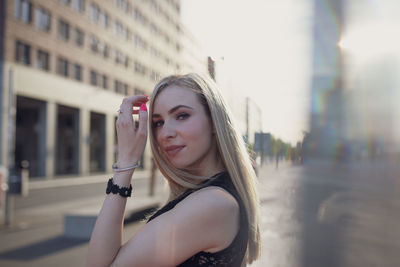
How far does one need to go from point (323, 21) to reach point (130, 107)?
2.28ft

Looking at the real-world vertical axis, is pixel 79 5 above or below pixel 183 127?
above

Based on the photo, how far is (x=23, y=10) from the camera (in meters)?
18.8

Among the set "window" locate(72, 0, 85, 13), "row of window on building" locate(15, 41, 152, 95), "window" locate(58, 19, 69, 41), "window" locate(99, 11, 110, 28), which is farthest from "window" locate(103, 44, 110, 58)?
"window" locate(99, 11, 110, 28)

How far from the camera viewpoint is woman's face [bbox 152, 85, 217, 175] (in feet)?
3.95

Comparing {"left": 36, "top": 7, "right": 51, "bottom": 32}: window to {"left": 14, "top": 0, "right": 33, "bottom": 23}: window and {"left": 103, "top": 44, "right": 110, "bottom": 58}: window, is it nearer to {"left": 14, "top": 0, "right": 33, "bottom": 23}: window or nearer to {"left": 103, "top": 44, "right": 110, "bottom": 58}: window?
{"left": 14, "top": 0, "right": 33, "bottom": 23}: window

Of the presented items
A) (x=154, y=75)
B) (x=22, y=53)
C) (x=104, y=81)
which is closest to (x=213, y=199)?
(x=154, y=75)

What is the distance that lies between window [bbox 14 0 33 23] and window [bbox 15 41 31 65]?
1363mm

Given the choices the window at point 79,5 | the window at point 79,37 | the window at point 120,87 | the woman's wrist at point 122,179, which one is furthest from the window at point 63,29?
the woman's wrist at point 122,179

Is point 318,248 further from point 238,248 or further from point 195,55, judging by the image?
point 195,55

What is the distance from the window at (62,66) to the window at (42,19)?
A: 209 cm

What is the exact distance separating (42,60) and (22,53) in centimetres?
147

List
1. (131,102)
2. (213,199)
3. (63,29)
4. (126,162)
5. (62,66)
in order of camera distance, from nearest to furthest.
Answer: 1. (213,199)
2. (126,162)
3. (131,102)
4. (63,29)
5. (62,66)

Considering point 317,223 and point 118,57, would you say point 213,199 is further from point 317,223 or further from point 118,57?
point 118,57

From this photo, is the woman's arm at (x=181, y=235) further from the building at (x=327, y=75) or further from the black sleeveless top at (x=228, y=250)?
the building at (x=327, y=75)
